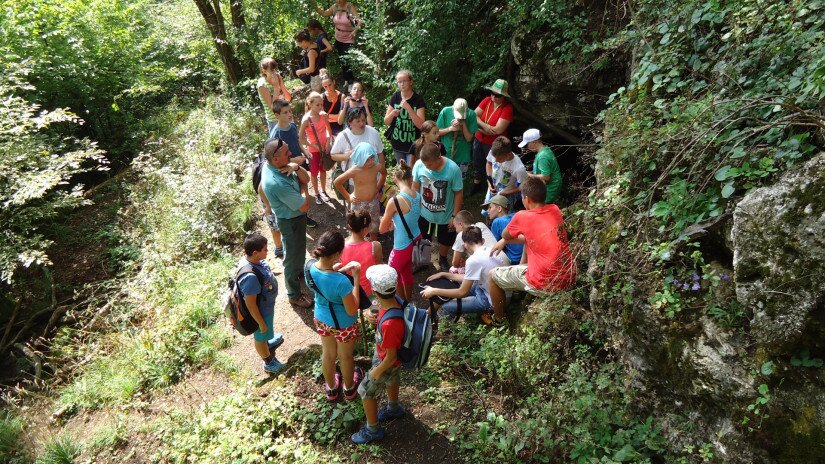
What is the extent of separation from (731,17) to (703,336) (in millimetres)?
2762

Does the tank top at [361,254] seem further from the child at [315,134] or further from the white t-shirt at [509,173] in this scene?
the child at [315,134]

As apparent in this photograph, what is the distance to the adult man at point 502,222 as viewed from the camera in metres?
5.70

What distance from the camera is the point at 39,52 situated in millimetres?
10633

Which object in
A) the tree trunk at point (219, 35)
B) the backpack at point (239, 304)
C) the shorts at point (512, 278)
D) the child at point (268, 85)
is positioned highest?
the tree trunk at point (219, 35)

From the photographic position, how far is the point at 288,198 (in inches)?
222

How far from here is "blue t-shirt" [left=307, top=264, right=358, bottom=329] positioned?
4434 mm

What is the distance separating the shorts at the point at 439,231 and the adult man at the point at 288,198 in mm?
1493

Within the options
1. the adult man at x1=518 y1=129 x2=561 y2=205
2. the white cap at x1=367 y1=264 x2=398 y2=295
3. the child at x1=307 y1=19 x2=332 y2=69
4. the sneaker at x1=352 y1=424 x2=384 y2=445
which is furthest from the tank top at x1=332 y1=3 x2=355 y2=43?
the sneaker at x1=352 y1=424 x2=384 y2=445

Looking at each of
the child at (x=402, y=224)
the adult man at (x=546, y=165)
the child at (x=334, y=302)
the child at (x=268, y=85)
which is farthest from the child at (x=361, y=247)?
the child at (x=268, y=85)

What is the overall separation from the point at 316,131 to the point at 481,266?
3.80 m

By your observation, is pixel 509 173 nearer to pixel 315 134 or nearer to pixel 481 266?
pixel 481 266

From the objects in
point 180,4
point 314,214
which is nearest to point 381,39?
point 314,214

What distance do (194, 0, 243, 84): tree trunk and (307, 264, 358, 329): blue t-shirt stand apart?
1071cm

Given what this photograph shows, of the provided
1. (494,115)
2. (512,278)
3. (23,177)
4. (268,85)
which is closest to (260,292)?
(512,278)
